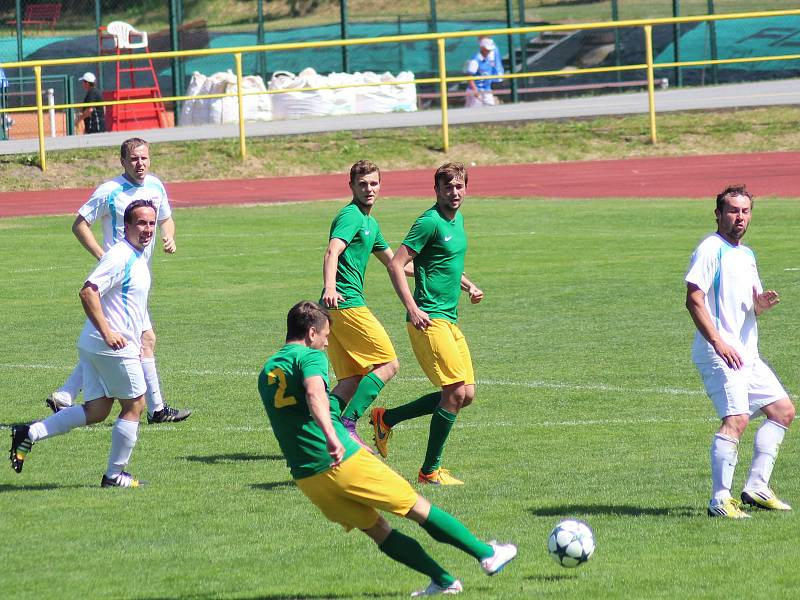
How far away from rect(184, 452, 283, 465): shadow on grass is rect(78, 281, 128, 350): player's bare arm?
1.42 m

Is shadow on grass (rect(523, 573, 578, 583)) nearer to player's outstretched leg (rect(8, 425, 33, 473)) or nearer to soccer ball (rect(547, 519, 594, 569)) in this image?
soccer ball (rect(547, 519, 594, 569))

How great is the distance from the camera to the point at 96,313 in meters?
8.91

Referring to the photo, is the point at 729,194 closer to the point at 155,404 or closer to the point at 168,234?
the point at 155,404

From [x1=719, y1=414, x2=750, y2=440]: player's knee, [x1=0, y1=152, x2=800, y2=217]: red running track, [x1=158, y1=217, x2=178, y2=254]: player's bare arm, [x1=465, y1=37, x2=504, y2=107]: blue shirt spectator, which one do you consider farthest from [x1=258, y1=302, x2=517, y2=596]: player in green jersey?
[x1=465, y1=37, x2=504, y2=107]: blue shirt spectator

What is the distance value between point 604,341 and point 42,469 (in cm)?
655

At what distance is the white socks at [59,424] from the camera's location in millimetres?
9398

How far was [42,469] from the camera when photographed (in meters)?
9.91

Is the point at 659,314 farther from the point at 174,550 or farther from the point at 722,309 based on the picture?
the point at 174,550

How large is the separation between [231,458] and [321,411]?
3.87 metres

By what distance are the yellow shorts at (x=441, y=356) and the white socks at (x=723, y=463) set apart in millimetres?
1867

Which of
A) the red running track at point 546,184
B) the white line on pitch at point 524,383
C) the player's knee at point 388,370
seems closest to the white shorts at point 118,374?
the player's knee at point 388,370

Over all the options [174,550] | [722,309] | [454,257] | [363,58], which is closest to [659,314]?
[454,257]

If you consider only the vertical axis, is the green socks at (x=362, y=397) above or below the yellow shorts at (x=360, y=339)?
below

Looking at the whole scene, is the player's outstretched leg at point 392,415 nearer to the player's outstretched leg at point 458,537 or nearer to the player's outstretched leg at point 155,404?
the player's outstretched leg at point 155,404
